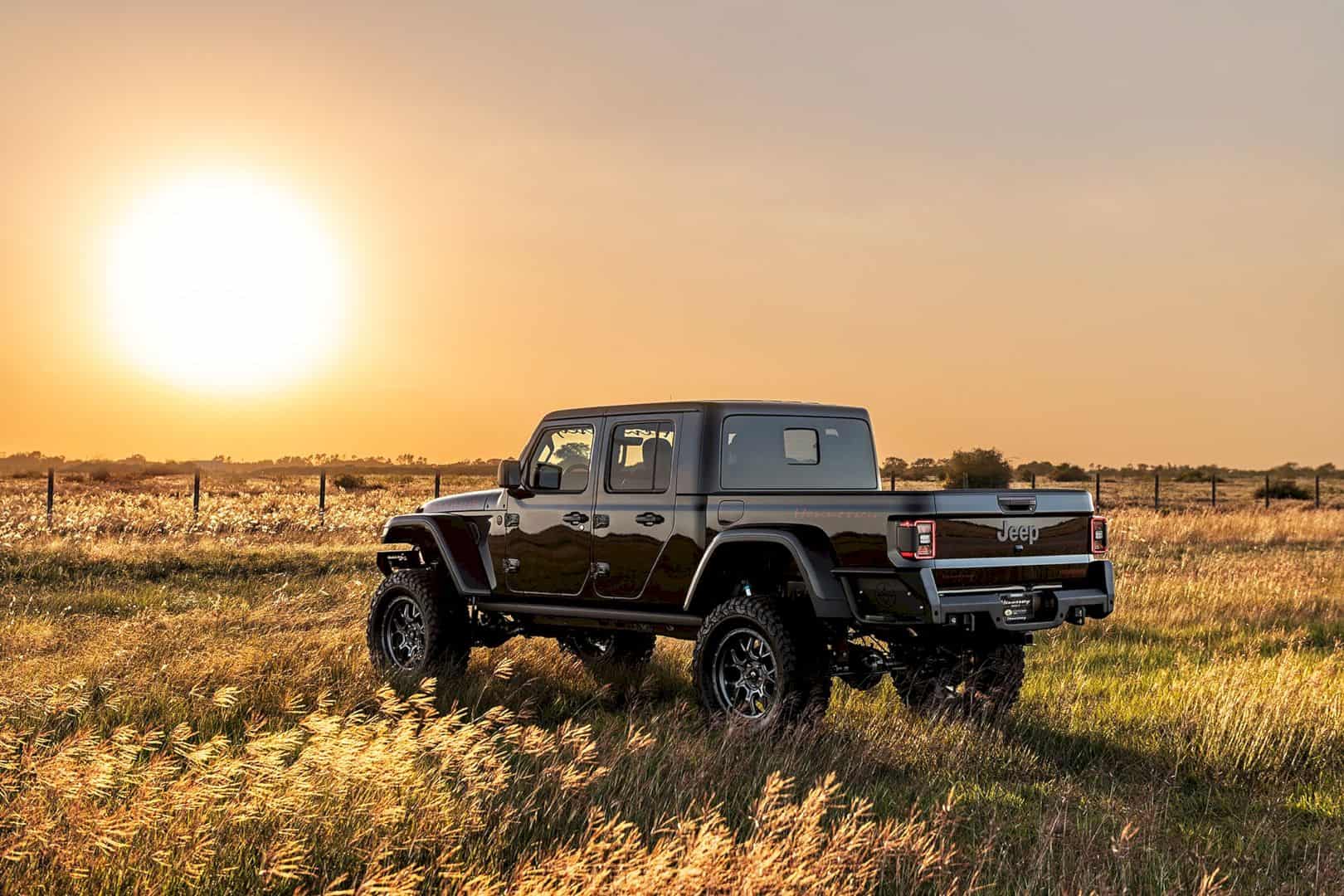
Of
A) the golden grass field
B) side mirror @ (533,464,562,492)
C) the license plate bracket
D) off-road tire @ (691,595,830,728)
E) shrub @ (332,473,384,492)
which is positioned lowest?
the golden grass field

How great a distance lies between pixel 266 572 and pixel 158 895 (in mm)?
16258

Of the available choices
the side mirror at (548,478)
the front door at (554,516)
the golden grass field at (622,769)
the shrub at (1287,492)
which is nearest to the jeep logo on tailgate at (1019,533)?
the golden grass field at (622,769)

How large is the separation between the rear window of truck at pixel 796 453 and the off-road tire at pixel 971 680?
5.11 ft

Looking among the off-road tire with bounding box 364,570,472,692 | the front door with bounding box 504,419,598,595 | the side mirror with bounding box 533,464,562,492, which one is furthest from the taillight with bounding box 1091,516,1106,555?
the off-road tire with bounding box 364,570,472,692

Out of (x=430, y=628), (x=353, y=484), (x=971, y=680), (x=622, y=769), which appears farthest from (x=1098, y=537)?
(x=353, y=484)

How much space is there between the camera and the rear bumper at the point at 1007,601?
7520 millimetres

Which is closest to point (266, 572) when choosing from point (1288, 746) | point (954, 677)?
point (954, 677)

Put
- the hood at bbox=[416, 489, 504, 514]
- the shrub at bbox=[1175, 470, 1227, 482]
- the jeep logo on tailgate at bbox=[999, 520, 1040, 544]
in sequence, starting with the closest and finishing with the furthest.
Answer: the jeep logo on tailgate at bbox=[999, 520, 1040, 544] → the hood at bbox=[416, 489, 504, 514] → the shrub at bbox=[1175, 470, 1227, 482]

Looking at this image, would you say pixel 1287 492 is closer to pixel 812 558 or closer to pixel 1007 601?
pixel 1007 601

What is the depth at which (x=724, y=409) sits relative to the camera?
29.6ft

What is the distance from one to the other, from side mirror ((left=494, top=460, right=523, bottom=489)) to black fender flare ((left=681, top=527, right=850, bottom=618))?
2.14 meters

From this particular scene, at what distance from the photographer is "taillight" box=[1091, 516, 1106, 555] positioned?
864cm

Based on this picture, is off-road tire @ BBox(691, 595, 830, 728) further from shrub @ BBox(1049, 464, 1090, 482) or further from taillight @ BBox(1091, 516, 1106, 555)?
shrub @ BBox(1049, 464, 1090, 482)

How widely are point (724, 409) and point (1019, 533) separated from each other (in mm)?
2205
